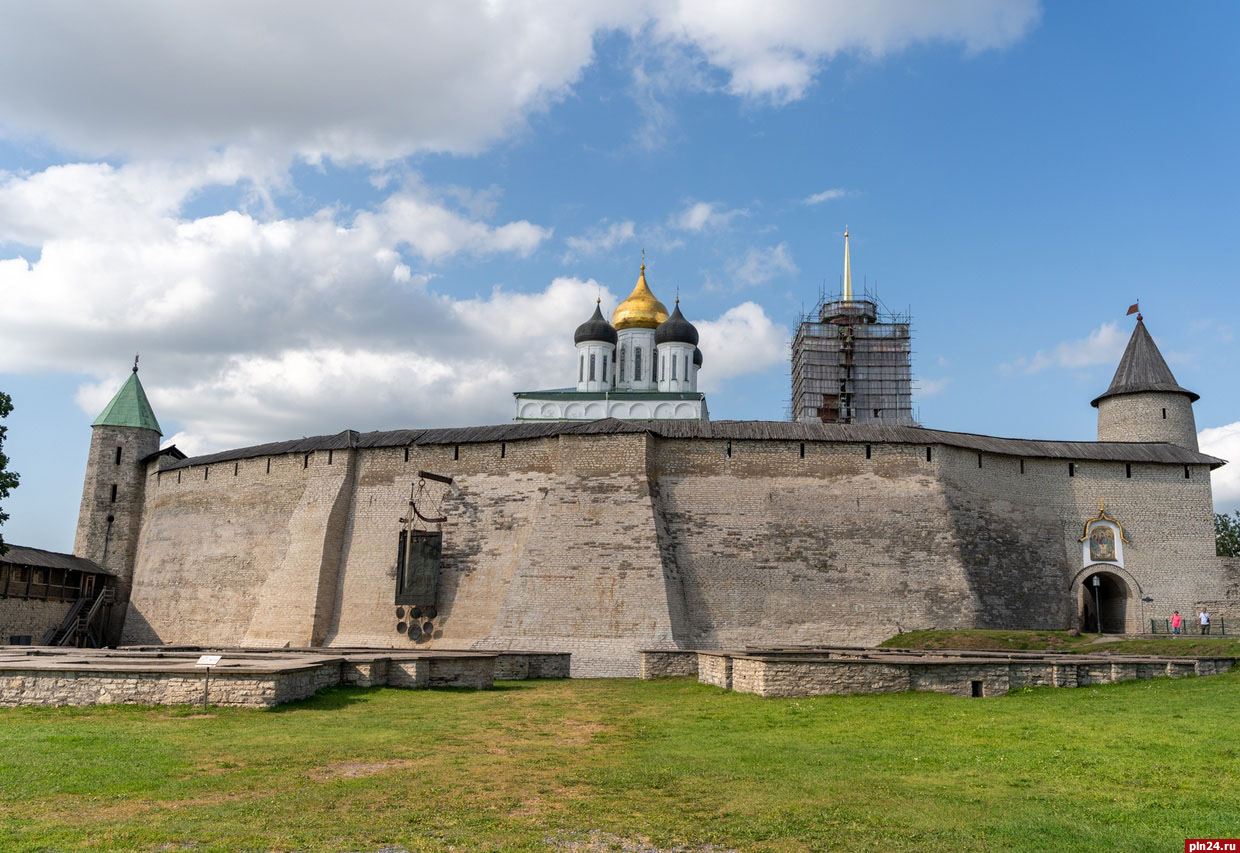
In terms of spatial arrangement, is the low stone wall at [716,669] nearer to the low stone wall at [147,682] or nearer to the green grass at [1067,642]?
the green grass at [1067,642]

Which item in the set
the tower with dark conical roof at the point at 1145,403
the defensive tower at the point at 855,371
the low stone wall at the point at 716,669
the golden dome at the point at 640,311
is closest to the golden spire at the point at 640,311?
the golden dome at the point at 640,311

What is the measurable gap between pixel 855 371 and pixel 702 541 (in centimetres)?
2440

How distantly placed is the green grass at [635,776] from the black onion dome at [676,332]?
98.0 ft

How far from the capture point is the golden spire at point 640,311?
42.3m

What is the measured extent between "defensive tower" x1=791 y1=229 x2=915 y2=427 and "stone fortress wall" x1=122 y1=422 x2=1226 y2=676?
18.9 metres

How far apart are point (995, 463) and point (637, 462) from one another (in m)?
8.66

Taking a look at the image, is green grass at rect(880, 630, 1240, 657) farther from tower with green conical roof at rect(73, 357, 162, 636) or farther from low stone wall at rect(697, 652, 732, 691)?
tower with green conical roof at rect(73, 357, 162, 636)

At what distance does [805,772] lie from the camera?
7215 mm

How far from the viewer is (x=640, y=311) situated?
42438 millimetres

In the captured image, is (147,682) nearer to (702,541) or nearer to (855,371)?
(702,541)

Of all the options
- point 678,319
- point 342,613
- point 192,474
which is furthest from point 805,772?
point 678,319

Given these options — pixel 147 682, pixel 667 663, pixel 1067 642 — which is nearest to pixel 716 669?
pixel 667 663

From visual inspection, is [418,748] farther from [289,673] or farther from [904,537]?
[904,537]

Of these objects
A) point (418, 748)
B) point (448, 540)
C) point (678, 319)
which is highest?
point (678, 319)
